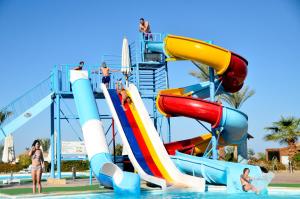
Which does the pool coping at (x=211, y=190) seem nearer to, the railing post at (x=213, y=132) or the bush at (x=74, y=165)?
the railing post at (x=213, y=132)

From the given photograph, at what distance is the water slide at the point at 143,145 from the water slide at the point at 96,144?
34.3 inches

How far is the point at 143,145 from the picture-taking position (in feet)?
44.4

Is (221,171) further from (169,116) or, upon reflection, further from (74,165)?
(74,165)

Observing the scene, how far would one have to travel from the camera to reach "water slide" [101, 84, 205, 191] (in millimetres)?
11547

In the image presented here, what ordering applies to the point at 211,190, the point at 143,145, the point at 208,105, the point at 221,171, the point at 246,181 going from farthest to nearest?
the point at 143,145, the point at 208,105, the point at 221,171, the point at 211,190, the point at 246,181

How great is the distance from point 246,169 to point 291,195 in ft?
4.45

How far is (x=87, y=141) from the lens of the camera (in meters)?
12.5

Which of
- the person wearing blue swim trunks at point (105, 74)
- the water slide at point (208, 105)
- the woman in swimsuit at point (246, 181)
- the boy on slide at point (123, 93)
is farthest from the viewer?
the person wearing blue swim trunks at point (105, 74)

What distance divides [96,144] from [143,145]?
1.82 metres

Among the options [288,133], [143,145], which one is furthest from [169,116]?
[288,133]

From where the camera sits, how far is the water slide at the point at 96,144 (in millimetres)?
10391

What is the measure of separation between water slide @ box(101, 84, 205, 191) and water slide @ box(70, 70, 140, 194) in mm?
870

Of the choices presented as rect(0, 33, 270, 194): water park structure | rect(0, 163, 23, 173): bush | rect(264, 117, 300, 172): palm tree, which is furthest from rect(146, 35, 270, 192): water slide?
rect(0, 163, 23, 173): bush

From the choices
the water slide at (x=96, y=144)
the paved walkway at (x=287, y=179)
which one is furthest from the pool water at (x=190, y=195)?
the paved walkway at (x=287, y=179)
